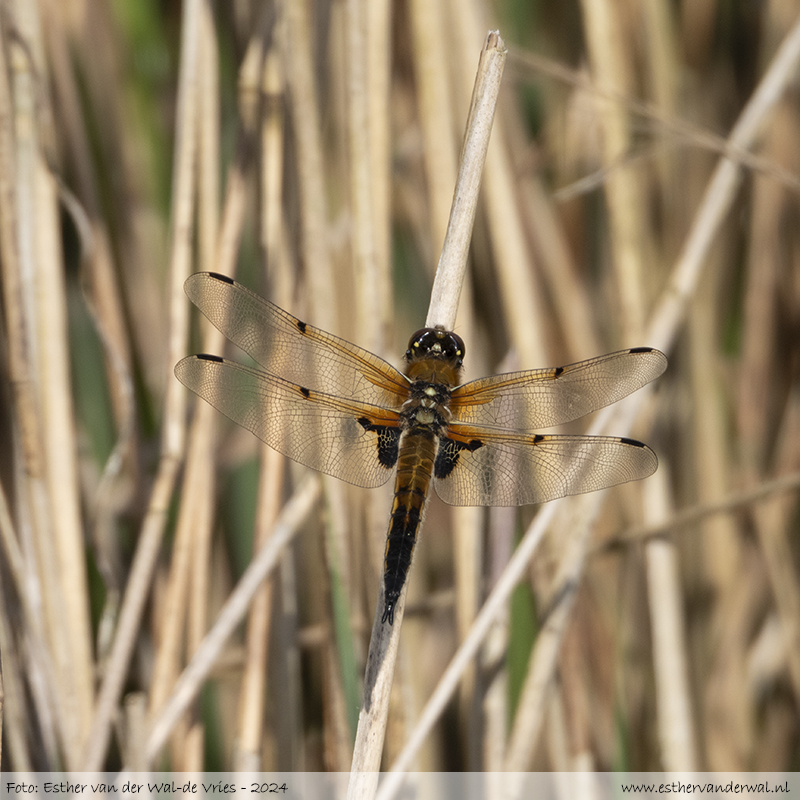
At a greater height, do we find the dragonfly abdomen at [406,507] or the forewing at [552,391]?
the forewing at [552,391]

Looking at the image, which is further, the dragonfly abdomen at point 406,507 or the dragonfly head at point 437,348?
the dragonfly head at point 437,348

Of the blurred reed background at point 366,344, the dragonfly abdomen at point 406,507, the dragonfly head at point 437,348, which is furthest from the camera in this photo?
the blurred reed background at point 366,344

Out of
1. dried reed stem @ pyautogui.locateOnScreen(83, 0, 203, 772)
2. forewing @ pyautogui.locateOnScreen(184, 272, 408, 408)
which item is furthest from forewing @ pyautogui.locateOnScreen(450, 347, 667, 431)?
dried reed stem @ pyautogui.locateOnScreen(83, 0, 203, 772)

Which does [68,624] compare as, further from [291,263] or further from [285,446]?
[291,263]

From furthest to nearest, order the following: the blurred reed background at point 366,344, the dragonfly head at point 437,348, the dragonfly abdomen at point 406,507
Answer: the blurred reed background at point 366,344 < the dragonfly head at point 437,348 < the dragonfly abdomen at point 406,507

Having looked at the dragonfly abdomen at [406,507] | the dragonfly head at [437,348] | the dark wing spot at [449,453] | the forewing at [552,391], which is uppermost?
the dragonfly head at [437,348]

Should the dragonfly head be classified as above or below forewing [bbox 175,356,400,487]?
above

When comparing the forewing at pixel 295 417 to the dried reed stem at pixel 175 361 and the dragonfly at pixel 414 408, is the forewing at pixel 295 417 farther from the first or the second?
the dried reed stem at pixel 175 361

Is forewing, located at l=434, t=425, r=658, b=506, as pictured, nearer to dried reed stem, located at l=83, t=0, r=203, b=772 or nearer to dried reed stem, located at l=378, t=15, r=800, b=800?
dried reed stem, located at l=378, t=15, r=800, b=800

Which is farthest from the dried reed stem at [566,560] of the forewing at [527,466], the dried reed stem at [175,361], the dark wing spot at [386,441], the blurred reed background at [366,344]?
the dried reed stem at [175,361]
